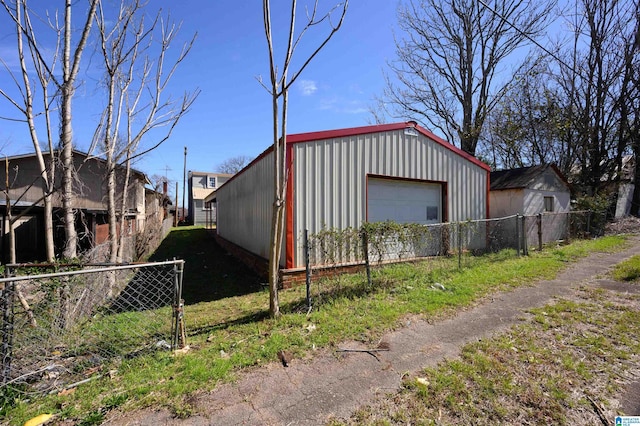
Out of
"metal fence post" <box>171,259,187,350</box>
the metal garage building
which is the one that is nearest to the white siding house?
the metal garage building

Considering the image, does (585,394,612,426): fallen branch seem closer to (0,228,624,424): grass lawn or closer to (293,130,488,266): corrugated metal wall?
(0,228,624,424): grass lawn

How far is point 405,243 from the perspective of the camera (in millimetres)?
6223

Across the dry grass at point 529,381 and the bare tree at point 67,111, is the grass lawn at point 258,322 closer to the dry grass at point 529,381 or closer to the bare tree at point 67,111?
the dry grass at point 529,381

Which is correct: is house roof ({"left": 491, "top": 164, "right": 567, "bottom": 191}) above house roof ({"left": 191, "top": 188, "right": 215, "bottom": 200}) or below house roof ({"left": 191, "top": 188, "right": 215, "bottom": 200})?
below

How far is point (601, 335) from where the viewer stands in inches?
142

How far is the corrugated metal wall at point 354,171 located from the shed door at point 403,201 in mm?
278

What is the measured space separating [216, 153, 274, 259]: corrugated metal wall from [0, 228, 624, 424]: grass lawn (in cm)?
119

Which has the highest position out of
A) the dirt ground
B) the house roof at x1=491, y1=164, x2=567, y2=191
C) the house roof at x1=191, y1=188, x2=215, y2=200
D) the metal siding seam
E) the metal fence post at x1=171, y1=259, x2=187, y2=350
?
the house roof at x1=191, y1=188, x2=215, y2=200

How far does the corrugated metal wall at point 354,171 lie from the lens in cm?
637

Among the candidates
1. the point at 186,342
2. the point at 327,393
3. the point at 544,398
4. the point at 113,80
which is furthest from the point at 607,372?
the point at 113,80

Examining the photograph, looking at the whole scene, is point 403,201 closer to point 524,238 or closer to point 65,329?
point 524,238

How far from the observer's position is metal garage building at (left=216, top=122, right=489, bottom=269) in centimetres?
635

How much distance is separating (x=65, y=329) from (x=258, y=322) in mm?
2537

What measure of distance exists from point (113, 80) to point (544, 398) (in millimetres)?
8647
